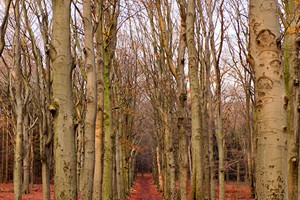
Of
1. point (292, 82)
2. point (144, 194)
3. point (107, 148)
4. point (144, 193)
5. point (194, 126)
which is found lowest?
point (144, 193)

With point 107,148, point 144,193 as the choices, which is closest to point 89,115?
point 107,148

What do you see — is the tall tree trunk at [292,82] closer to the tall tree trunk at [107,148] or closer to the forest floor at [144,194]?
the tall tree trunk at [107,148]

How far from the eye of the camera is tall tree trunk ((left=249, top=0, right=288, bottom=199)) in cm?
267

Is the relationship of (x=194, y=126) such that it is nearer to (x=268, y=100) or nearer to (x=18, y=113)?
(x=268, y=100)

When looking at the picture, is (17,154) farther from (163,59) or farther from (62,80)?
(62,80)

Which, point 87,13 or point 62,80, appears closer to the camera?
point 62,80

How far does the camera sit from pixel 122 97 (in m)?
15.5

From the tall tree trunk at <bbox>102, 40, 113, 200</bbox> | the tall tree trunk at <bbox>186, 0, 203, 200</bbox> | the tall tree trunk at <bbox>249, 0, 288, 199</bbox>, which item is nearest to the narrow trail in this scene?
the tall tree trunk at <bbox>102, 40, 113, 200</bbox>

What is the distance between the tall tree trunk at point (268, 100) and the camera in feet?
8.75

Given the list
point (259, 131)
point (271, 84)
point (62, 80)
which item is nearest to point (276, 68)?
point (271, 84)

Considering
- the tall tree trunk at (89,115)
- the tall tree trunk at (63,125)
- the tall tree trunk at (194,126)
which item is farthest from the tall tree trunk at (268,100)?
the tall tree trunk at (194,126)

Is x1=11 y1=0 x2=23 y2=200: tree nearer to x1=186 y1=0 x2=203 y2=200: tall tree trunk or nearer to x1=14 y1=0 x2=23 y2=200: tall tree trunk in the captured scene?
x1=14 y1=0 x2=23 y2=200: tall tree trunk

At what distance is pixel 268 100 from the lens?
109 inches

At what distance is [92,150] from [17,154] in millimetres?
6413
